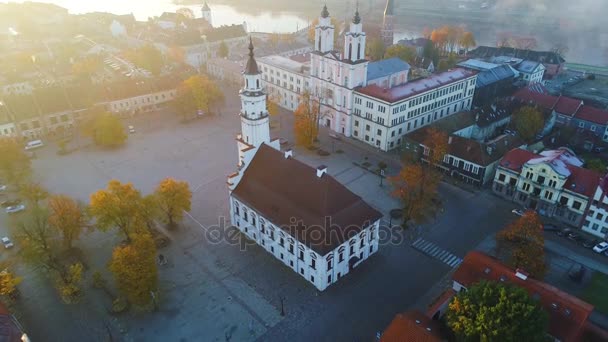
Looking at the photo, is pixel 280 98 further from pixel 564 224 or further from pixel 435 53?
pixel 564 224

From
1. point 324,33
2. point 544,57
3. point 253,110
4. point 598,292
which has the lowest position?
point 598,292

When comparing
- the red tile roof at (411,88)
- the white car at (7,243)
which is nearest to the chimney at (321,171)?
the red tile roof at (411,88)

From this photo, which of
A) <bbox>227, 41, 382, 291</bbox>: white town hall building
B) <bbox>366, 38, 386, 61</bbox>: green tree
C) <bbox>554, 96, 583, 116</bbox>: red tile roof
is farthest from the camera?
<bbox>366, 38, 386, 61</bbox>: green tree

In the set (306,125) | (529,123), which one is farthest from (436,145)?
(306,125)

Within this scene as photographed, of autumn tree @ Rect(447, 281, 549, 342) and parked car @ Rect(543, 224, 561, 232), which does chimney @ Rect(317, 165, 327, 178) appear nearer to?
autumn tree @ Rect(447, 281, 549, 342)

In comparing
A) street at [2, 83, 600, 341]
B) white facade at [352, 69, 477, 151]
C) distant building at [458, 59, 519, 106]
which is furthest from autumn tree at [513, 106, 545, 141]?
distant building at [458, 59, 519, 106]

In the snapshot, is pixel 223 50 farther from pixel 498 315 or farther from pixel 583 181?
pixel 498 315

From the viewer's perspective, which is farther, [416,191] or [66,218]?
[416,191]
